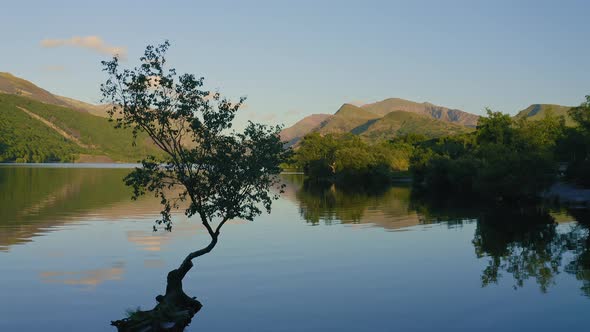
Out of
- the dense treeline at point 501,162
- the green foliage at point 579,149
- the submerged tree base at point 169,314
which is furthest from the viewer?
the green foliage at point 579,149

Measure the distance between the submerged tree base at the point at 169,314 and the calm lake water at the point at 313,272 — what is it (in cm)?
68

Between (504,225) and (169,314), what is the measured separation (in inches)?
1941

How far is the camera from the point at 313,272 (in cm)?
3912

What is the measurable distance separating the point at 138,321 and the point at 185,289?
314 inches

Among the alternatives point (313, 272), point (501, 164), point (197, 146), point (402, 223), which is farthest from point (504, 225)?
point (197, 146)

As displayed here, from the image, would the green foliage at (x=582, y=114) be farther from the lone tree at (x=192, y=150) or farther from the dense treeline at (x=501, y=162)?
the lone tree at (x=192, y=150)

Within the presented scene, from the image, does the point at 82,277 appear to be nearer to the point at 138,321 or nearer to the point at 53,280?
the point at 53,280

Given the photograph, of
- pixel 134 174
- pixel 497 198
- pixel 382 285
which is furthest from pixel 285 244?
pixel 497 198

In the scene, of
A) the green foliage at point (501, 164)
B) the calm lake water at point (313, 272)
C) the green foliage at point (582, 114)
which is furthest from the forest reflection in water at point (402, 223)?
the green foliage at point (582, 114)

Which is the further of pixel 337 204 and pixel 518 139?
pixel 518 139

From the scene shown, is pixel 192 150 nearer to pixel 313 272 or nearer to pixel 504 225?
pixel 313 272

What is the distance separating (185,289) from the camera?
33156 millimetres

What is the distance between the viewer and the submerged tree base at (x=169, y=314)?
991 inches

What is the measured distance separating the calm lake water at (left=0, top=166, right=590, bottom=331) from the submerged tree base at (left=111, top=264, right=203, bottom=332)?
680 mm
